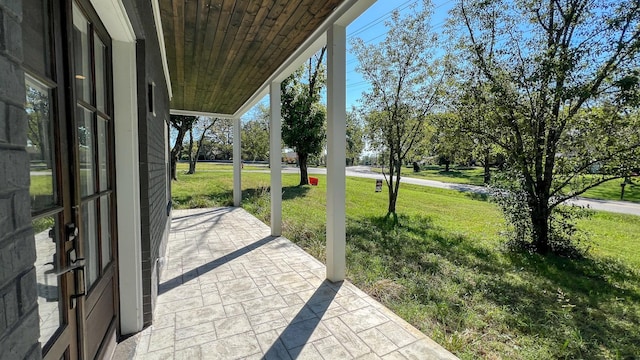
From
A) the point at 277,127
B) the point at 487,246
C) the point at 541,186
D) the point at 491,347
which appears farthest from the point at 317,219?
the point at 491,347

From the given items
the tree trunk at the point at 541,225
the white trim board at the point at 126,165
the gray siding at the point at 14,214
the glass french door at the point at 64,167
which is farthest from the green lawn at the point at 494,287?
the gray siding at the point at 14,214

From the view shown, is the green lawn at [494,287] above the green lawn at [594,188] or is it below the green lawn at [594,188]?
below

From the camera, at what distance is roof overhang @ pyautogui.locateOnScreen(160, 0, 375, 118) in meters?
2.72

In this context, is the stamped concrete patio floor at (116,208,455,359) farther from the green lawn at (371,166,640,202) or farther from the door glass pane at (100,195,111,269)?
the green lawn at (371,166,640,202)

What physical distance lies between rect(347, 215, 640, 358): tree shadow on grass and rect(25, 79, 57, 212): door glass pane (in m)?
2.69

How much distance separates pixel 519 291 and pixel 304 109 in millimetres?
10458

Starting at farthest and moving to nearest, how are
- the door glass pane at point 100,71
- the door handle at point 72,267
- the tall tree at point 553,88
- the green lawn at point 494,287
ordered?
the tall tree at point 553,88 < the green lawn at point 494,287 < the door glass pane at point 100,71 < the door handle at point 72,267

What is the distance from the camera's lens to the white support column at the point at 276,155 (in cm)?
504

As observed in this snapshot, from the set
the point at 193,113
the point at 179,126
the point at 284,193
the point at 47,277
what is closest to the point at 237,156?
the point at 193,113

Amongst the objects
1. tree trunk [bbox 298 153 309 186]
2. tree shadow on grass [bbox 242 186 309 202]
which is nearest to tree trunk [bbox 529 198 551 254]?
tree shadow on grass [bbox 242 186 309 202]

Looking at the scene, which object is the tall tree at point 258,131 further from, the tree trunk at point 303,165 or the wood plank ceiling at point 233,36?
the wood plank ceiling at point 233,36

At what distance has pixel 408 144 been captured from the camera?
7.32 metres

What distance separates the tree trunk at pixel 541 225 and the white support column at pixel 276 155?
163 inches

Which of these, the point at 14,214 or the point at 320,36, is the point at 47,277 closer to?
the point at 14,214
